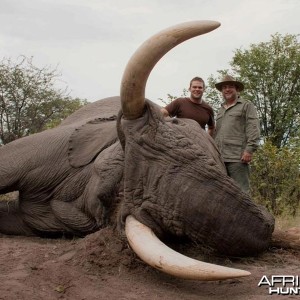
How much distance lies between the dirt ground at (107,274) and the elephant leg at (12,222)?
103 centimetres

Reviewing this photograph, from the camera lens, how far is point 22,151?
6.18m

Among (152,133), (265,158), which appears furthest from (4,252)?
(265,158)

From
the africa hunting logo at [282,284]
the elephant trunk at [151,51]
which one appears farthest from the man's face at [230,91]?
the africa hunting logo at [282,284]

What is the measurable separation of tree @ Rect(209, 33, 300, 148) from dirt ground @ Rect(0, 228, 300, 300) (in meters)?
27.8

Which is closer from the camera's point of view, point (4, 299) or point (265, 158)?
point (4, 299)

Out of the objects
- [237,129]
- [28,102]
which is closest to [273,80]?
[28,102]

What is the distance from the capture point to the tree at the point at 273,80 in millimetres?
32125

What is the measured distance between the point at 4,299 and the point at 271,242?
94.4 inches

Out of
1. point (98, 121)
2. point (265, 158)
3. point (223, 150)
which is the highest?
point (98, 121)

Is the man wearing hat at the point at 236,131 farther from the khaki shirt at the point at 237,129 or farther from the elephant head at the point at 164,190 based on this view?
the elephant head at the point at 164,190

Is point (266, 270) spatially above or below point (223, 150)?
below

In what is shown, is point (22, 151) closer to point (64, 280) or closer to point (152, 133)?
point (152, 133)

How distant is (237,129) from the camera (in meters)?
6.99

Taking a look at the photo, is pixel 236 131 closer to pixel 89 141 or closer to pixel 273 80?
pixel 89 141
